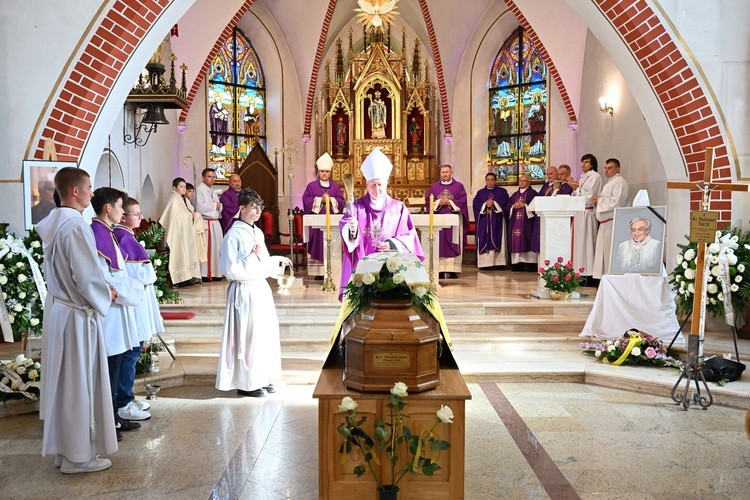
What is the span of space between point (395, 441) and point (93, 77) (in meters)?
5.56

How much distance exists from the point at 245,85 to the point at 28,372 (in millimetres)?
11650

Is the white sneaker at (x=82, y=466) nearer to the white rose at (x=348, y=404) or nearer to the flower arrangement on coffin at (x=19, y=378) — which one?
the flower arrangement on coffin at (x=19, y=378)

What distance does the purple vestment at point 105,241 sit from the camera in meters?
4.55

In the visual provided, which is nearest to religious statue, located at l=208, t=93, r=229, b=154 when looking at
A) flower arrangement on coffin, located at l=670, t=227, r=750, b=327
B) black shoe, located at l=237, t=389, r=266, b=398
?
black shoe, located at l=237, t=389, r=266, b=398

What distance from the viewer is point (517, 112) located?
51.8 feet

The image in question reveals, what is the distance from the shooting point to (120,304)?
185 inches

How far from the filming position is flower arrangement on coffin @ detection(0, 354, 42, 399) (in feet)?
17.9

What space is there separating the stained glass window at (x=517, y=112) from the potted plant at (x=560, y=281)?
6.95 metres

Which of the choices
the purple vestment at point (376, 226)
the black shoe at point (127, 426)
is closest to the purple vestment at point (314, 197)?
the purple vestment at point (376, 226)

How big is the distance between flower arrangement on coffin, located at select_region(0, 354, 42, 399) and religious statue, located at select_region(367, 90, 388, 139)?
458 inches

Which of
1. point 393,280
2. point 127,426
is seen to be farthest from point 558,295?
point 393,280

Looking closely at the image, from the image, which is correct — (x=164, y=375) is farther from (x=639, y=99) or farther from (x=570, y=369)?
(x=639, y=99)

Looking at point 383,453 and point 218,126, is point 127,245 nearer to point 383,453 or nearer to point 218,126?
point 383,453

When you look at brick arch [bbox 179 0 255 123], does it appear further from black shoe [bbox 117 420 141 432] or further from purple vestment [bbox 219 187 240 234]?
black shoe [bbox 117 420 141 432]
